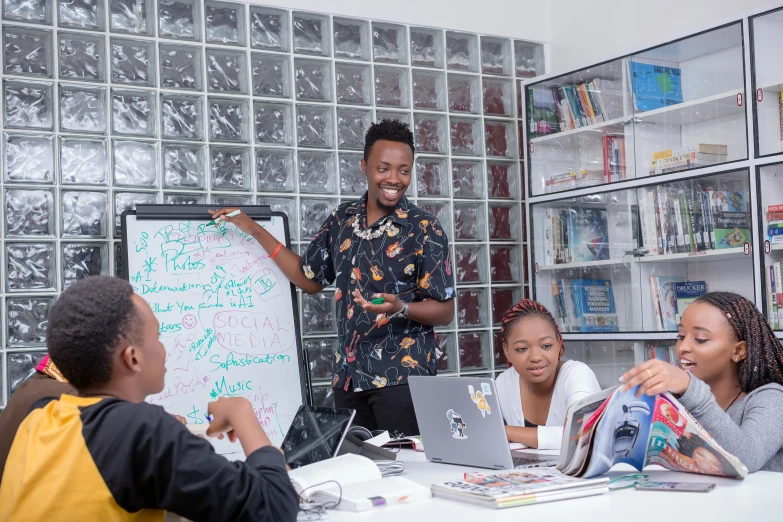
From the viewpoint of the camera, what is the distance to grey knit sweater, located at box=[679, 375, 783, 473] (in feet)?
5.64

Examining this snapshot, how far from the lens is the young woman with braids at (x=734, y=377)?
5.65ft

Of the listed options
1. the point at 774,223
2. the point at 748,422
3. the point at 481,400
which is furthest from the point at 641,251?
the point at 481,400

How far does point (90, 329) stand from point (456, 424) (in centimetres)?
91

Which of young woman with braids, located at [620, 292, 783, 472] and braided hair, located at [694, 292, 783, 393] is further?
braided hair, located at [694, 292, 783, 393]

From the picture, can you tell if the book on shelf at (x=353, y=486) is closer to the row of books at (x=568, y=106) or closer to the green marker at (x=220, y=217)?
the green marker at (x=220, y=217)

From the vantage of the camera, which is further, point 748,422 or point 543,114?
point 543,114

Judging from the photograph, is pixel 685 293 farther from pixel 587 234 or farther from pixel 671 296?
pixel 587 234

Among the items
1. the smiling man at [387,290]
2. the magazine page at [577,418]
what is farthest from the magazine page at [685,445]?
the smiling man at [387,290]

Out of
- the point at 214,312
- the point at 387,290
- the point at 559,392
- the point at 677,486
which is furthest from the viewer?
the point at 214,312

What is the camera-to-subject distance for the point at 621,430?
1.72 m

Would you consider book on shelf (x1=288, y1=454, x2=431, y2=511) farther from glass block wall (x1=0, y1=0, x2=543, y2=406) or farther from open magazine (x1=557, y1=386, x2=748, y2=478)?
glass block wall (x1=0, y1=0, x2=543, y2=406)

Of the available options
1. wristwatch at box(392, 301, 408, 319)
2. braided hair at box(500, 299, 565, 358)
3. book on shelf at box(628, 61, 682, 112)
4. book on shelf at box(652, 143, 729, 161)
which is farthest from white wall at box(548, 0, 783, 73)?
wristwatch at box(392, 301, 408, 319)

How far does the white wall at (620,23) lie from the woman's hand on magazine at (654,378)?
7.46 feet

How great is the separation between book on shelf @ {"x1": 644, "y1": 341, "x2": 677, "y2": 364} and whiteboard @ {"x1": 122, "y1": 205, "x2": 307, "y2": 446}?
155cm
